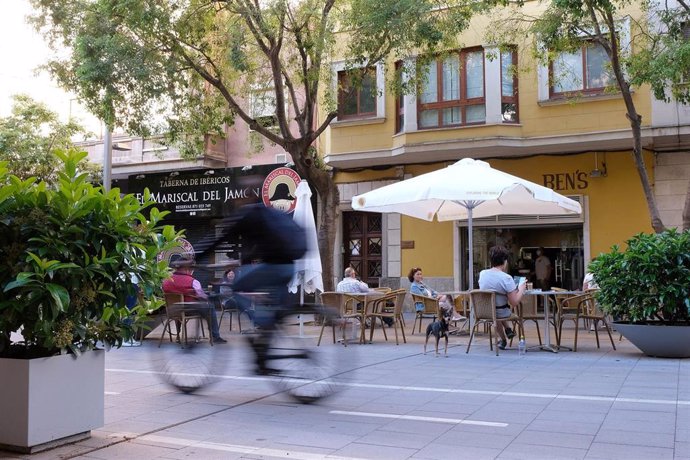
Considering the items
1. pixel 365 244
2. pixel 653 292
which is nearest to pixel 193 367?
pixel 653 292

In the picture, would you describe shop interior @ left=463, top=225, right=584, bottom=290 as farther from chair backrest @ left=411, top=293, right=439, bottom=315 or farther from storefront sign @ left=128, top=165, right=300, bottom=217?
chair backrest @ left=411, top=293, right=439, bottom=315

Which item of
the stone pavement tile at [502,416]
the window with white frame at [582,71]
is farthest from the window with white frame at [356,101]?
Result: the stone pavement tile at [502,416]

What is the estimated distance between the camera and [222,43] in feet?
52.3

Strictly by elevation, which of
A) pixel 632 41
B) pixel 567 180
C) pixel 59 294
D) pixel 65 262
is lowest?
pixel 59 294

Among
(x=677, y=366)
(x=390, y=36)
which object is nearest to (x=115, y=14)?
(x=390, y=36)

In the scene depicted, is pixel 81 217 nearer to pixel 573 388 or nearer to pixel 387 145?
pixel 573 388

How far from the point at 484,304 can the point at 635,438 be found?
4.76m

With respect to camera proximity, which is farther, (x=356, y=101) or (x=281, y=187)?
(x=281, y=187)

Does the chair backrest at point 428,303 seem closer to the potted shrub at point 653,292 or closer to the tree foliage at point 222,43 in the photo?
the potted shrub at point 653,292

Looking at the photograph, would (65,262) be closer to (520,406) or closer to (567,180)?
(520,406)

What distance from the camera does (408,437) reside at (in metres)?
5.20

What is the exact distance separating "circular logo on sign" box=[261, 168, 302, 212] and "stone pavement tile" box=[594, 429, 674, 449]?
52.4 feet

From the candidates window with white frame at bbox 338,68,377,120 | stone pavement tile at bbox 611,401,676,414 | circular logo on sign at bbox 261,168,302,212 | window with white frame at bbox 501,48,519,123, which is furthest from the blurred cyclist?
circular logo on sign at bbox 261,168,302,212

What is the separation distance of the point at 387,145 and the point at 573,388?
11.8 meters
